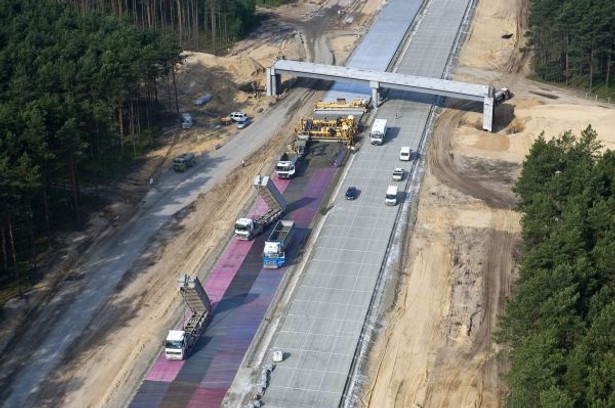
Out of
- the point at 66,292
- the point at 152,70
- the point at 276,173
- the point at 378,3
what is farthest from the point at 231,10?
the point at 66,292

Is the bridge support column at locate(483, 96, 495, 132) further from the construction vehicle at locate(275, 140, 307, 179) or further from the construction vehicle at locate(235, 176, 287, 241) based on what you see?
the construction vehicle at locate(235, 176, 287, 241)

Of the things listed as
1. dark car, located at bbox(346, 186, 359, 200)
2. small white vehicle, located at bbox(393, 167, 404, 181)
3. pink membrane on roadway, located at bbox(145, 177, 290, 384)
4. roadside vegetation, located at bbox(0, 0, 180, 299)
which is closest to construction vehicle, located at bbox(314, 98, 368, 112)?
roadside vegetation, located at bbox(0, 0, 180, 299)

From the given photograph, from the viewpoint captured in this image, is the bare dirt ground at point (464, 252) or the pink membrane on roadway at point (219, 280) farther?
the pink membrane on roadway at point (219, 280)

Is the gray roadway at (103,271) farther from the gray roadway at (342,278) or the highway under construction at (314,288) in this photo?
the gray roadway at (342,278)

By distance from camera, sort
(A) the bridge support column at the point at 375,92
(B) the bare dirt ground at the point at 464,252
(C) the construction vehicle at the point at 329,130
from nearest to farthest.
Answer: (B) the bare dirt ground at the point at 464,252 → (C) the construction vehicle at the point at 329,130 → (A) the bridge support column at the point at 375,92

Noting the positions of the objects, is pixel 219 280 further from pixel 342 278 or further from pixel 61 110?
pixel 61 110

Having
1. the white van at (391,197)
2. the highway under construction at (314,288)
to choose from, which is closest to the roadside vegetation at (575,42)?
the highway under construction at (314,288)

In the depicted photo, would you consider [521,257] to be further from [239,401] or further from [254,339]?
[239,401]
